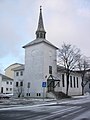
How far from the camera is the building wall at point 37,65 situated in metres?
51.8

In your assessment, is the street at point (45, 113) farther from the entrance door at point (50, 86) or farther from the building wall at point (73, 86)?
the building wall at point (73, 86)

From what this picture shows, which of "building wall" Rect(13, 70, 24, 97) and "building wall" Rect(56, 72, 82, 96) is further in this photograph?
"building wall" Rect(56, 72, 82, 96)

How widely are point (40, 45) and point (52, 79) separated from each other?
27.9 ft

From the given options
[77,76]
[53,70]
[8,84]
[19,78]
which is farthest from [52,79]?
[8,84]

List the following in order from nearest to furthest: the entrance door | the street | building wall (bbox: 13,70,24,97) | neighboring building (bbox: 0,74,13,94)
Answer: the street
the entrance door
building wall (bbox: 13,70,24,97)
neighboring building (bbox: 0,74,13,94)

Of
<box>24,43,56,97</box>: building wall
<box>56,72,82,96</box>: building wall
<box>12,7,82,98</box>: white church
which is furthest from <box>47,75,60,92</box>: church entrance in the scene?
<box>56,72,82,96</box>: building wall

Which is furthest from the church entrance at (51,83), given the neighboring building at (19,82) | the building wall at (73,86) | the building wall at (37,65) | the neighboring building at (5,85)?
the neighboring building at (5,85)

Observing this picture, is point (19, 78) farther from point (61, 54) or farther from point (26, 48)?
point (61, 54)

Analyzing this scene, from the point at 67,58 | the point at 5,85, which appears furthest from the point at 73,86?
the point at 5,85

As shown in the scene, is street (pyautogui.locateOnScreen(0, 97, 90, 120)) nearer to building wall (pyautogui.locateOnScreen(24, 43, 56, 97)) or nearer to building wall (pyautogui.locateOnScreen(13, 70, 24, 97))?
building wall (pyautogui.locateOnScreen(24, 43, 56, 97))

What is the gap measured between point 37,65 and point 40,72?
2069 mm

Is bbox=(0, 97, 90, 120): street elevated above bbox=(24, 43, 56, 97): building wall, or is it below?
below

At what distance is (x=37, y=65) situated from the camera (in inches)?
2089

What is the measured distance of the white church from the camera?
5184 cm
